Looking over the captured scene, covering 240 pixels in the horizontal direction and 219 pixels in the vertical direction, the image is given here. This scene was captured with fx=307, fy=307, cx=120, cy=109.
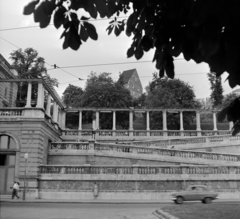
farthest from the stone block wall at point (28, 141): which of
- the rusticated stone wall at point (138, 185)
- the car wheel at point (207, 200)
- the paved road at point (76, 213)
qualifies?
the car wheel at point (207, 200)

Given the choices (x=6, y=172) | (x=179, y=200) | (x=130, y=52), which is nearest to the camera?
(x=130, y=52)

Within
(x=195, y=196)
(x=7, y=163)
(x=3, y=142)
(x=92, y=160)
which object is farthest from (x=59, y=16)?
(x=3, y=142)

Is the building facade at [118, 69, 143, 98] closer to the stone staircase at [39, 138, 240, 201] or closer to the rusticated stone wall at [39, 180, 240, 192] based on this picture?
the stone staircase at [39, 138, 240, 201]

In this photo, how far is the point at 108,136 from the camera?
43.3m

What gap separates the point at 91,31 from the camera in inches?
154

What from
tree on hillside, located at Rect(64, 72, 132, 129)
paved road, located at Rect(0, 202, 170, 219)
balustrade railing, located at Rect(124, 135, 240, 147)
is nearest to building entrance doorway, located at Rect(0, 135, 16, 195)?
paved road, located at Rect(0, 202, 170, 219)

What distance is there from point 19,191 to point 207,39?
2648 cm

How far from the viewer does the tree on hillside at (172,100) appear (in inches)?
2283

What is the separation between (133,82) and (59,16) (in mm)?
115950

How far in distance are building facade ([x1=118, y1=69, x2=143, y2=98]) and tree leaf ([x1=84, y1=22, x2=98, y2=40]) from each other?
11023 centimetres

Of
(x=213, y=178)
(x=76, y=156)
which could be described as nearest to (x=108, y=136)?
(x=76, y=156)

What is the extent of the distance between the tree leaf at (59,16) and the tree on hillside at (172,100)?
52.9 m

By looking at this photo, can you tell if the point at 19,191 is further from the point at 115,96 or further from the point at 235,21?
the point at 115,96

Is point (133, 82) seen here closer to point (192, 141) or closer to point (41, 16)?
point (192, 141)
